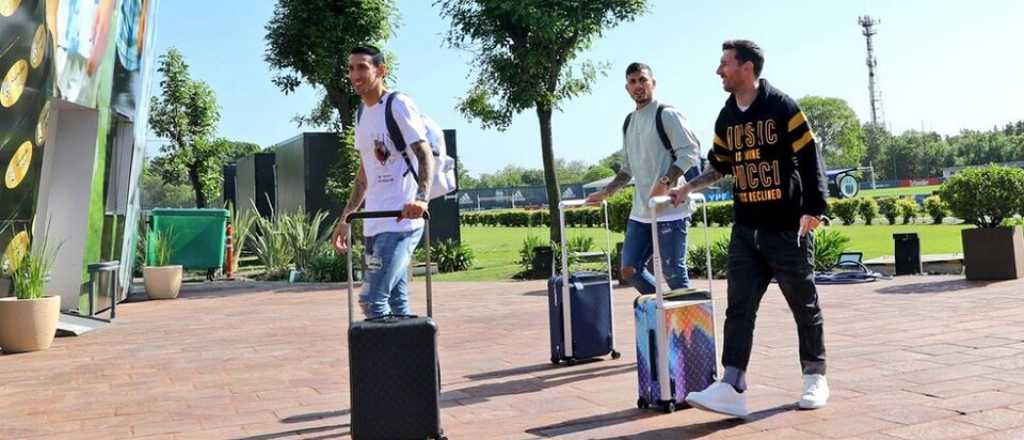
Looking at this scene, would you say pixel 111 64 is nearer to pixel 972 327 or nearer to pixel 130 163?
pixel 130 163

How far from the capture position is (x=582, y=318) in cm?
550

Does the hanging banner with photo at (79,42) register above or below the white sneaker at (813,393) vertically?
above

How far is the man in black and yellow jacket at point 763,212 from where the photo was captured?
151 inches

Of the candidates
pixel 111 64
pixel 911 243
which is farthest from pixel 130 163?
pixel 911 243

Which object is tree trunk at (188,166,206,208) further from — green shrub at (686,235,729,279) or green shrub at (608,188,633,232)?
green shrub at (686,235,729,279)

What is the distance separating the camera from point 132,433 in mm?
4191

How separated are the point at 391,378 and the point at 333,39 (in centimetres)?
1584

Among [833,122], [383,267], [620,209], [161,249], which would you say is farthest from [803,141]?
[833,122]

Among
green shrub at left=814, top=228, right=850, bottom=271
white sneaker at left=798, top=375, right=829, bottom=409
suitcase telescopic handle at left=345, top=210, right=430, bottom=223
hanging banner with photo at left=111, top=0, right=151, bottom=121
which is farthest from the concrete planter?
hanging banner with photo at left=111, top=0, right=151, bottom=121

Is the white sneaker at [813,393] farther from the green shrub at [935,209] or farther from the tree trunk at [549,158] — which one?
the green shrub at [935,209]

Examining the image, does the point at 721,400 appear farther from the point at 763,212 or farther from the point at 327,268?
the point at 327,268

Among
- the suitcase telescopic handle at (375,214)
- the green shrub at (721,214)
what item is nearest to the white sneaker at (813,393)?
the suitcase telescopic handle at (375,214)

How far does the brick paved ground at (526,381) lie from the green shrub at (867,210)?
2588 centimetres

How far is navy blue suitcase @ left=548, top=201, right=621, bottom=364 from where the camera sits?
18.0ft
